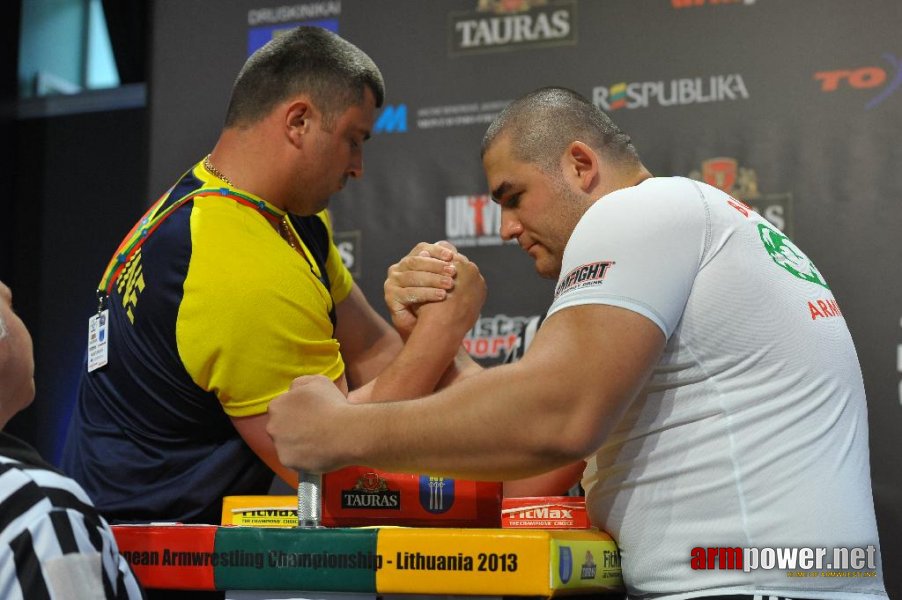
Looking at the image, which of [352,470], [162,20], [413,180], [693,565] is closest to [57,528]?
[352,470]

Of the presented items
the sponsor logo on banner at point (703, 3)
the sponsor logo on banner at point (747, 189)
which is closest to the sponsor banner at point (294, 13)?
the sponsor logo on banner at point (703, 3)

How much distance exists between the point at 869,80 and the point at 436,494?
88.5 inches

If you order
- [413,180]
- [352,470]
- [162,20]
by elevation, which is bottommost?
[352,470]

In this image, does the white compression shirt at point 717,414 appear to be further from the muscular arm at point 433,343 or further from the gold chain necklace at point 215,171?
the gold chain necklace at point 215,171

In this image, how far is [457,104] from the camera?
3463 mm

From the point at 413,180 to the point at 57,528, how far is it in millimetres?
2503

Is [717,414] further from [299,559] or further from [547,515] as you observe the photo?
[299,559]

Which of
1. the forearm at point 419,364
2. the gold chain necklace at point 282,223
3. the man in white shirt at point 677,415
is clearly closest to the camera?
the man in white shirt at point 677,415

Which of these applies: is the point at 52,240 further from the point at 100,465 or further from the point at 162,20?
the point at 100,465

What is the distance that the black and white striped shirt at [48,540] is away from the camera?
106 cm

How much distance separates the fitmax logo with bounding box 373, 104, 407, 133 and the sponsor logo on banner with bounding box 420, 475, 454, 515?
2.27 m

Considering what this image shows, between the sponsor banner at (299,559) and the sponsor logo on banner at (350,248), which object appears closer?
the sponsor banner at (299,559)

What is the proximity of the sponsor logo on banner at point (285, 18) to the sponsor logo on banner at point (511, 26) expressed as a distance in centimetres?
44

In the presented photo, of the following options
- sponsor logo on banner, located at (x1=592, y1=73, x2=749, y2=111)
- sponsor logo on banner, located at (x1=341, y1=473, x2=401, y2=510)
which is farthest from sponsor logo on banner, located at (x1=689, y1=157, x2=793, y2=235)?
sponsor logo on banner, located at (x1=341, y1=473, x2=401, y2=510)
